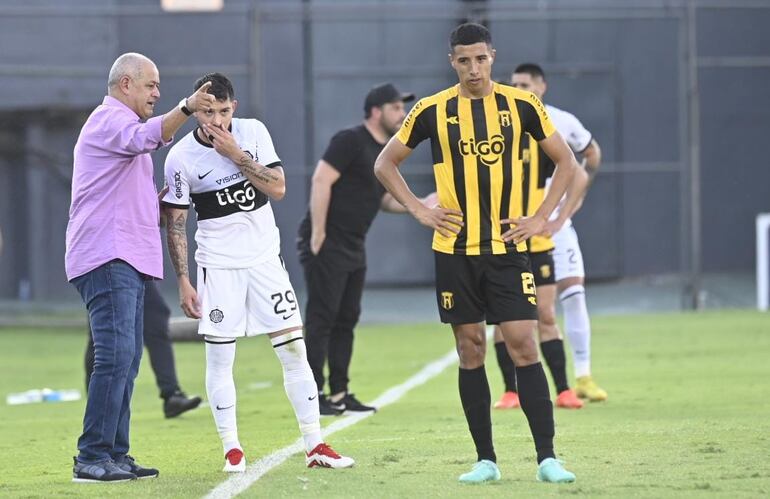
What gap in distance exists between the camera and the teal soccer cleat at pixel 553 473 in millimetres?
6301

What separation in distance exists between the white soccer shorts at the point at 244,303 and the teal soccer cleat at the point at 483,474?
1232 millimetres

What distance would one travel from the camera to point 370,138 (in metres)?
10.4

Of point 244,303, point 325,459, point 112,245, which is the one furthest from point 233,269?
point 325,459

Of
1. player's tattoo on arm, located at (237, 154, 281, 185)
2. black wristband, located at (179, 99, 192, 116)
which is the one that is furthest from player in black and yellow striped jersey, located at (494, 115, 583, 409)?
black wristband, located at (179, 99, 192, 116)

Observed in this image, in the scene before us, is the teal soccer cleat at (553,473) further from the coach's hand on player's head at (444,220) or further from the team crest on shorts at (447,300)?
the coach's hand on player's head at (444,220)

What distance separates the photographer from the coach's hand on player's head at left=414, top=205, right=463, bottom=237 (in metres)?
6.51

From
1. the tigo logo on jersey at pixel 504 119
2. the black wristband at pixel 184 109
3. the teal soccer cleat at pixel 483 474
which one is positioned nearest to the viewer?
the teal soccer cleat at pixel 483 474

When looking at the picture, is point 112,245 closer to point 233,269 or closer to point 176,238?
point 176,238

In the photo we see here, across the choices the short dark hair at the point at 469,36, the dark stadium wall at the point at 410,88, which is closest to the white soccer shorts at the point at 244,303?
the short dark hair at the point at 469,36

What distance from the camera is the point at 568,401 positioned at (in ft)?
32.2

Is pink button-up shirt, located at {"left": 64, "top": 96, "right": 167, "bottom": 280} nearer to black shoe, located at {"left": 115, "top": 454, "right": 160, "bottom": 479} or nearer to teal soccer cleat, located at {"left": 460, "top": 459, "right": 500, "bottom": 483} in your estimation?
black shoe, located at {"left": 115, "top": 454, "right": 160, "bottom": 479}

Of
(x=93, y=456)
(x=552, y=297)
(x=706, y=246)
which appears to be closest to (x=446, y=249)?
(x=93, y=456)

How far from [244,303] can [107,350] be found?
2.33 feet

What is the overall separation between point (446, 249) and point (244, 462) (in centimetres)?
152
